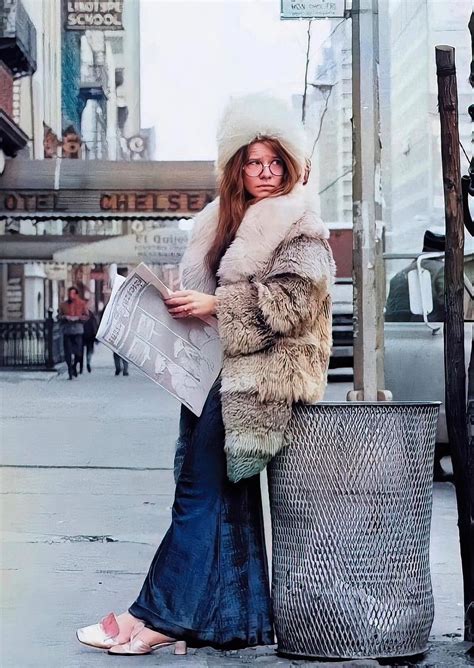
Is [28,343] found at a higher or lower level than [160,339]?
higher

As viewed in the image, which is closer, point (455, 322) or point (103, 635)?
point (103, 635)

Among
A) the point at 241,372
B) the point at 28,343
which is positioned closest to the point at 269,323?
the point at 241,372

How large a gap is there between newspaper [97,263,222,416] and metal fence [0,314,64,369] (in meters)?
21.5

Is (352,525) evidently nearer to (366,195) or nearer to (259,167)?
(259,167)

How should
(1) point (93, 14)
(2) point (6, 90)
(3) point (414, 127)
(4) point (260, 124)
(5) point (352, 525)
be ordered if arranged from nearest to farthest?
(5) point (352, 525) < (4) point (260, 124) < (2) point (6, 90) < (1) point (93, 14) < (3) point (414, 127)

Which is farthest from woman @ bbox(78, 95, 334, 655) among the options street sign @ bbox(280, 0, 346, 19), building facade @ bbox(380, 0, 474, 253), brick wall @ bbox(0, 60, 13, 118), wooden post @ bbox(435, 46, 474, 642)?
brick wall @ bbox(0, 60, 13, 118)

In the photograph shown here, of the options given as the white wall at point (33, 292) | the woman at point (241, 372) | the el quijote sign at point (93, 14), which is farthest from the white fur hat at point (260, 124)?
the white wall at point (33, 292)

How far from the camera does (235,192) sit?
4.08m

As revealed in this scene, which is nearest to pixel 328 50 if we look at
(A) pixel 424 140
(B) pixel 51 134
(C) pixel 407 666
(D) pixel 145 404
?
(D) pixel 145 404

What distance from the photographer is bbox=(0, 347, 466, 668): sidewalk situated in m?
4.28

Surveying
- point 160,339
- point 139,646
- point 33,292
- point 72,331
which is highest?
point 33,292

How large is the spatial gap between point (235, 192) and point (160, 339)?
1.74 ft

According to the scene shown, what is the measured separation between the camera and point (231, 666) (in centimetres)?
402

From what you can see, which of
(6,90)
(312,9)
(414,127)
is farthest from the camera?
(414,127)
